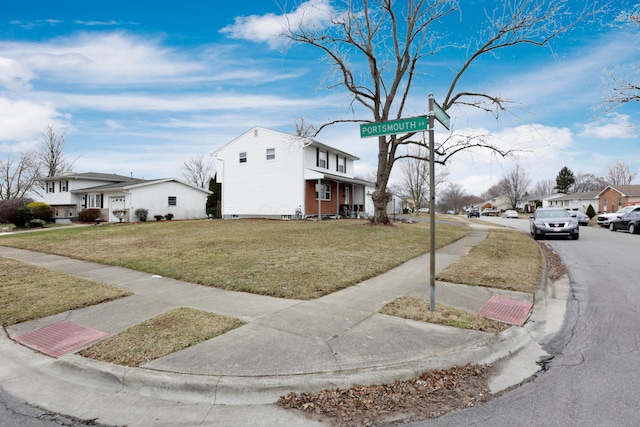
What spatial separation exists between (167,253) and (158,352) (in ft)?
25.1

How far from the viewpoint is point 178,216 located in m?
32.7

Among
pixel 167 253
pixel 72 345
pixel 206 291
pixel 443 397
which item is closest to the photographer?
pixel 443 397

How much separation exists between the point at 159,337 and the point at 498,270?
750 centimetres

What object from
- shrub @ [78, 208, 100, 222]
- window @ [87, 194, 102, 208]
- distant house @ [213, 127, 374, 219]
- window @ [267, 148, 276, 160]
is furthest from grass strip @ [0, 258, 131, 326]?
window @ [87, 194, 102, 208]

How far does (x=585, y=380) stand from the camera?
3324mm

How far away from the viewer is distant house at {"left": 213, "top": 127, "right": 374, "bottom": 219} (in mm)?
24812

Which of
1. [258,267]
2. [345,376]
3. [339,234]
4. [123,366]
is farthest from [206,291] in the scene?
[339,234]

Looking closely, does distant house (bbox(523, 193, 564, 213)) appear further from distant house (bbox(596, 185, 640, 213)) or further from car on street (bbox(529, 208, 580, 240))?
car on street (bbox(529, 208, 580, 240))

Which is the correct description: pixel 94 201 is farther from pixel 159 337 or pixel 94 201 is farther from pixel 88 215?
pixel 159 337

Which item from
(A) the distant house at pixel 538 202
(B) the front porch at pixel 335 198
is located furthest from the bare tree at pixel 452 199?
(B) the front porch at pixel 335 198

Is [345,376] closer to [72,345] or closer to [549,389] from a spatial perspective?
[549,389]

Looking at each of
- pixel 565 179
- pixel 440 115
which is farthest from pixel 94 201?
pixel 565 179

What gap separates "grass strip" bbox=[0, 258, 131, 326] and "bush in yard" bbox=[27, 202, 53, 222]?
1014 inches

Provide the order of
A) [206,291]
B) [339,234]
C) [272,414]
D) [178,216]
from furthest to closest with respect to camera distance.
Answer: [178,216] → [339,234] → [206,291] → [272,414]
